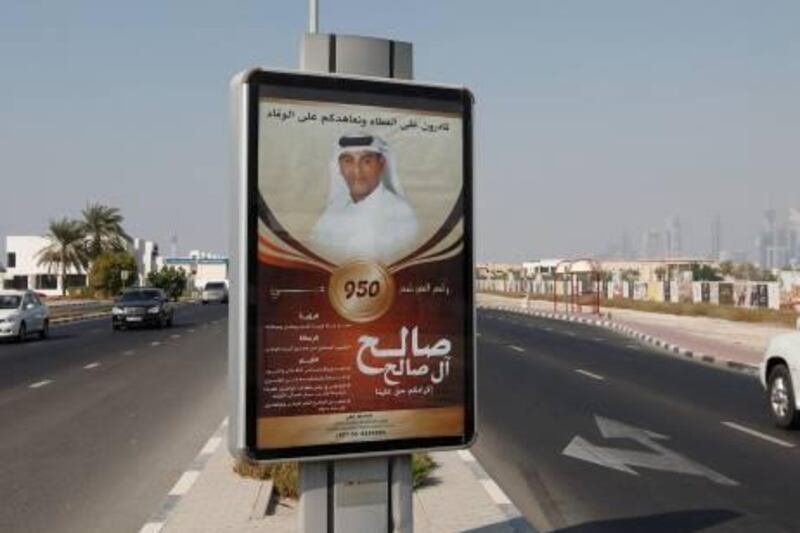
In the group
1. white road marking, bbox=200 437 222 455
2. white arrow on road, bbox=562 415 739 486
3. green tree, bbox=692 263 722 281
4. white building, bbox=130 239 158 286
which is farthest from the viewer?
white building, bbox=130 239 158 286

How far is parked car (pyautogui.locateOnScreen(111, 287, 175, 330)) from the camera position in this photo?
129 feet

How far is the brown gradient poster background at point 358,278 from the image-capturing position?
4.52 metres

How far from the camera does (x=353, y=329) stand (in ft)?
15.3

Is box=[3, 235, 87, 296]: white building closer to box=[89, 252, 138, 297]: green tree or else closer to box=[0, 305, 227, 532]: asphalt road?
box=[89, 252, 138, 297]: green tree

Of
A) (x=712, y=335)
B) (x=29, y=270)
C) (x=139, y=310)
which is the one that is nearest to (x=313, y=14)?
(x=712, y=335)

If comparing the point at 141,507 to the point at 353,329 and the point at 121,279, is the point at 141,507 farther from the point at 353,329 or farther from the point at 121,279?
the point at 121,279

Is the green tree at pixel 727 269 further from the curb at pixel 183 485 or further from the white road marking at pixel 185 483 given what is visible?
the white road marking at pixel 185 483

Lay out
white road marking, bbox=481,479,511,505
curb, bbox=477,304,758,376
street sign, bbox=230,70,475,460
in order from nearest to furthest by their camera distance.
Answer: street sign, bbox=230,70,475,460, white road marking, bbox=481,479,511,505, curb, bbox=477,304,758,376

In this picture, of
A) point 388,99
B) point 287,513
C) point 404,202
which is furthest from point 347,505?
point 287,513

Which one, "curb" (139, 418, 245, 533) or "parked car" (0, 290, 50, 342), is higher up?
"parked car" (0, 290, 50, 342)

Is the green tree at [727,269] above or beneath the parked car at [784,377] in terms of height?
above

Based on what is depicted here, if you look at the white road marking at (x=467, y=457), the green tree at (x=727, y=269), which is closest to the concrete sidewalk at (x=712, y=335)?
the white road marking at (x=467, y=457)

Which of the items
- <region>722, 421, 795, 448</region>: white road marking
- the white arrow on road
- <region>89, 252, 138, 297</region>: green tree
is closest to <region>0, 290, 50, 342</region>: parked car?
the white arrow on road

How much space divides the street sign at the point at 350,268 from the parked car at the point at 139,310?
36095 millimetres
